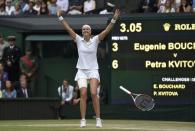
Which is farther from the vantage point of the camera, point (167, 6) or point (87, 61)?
Answer: point (167, 6)

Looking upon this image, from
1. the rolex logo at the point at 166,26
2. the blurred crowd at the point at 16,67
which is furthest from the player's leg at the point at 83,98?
the blurred crowd at the point at 16,67

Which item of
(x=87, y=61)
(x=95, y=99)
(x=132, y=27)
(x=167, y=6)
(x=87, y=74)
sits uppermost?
(x=167, y=6)

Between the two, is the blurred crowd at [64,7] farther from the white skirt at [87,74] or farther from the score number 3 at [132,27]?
the white skirt at [87,74]

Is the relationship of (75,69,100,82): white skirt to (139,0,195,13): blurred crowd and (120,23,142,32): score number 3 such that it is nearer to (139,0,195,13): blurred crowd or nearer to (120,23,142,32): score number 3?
(120,23,142,32): score number 3

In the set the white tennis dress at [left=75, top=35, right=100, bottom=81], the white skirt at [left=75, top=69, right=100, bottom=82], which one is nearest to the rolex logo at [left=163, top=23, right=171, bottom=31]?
the white tennis dress at [left=75, top=35, right=100, bottom=81]

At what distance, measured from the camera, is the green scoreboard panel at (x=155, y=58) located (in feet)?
63.1

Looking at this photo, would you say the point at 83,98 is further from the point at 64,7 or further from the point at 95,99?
the point at 64,7

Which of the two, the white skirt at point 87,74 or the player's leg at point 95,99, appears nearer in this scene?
the player's leg at point 95,99

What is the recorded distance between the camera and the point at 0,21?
23672 millimetres

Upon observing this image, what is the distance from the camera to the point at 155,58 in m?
19.5

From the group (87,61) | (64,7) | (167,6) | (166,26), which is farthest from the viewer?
(64,7)

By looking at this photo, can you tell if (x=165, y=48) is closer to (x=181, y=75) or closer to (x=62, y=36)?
(x=181, y=75)

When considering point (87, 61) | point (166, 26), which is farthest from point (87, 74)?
point (166, 26)

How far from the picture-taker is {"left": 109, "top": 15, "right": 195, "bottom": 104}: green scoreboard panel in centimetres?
1922
